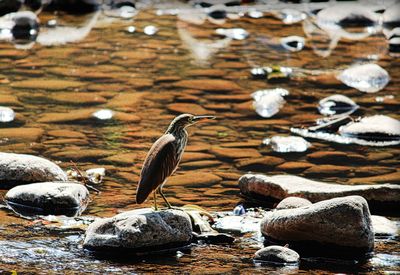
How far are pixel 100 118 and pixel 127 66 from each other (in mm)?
2736

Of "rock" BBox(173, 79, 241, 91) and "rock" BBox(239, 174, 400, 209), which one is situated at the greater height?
"rock" BBox(239, 174, 400, 209)

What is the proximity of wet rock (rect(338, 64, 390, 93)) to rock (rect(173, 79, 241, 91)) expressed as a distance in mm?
1399

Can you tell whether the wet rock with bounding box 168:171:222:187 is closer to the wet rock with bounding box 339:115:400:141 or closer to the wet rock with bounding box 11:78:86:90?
the wet rock with bounding box 339:115:400:141

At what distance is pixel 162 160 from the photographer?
6.37 m

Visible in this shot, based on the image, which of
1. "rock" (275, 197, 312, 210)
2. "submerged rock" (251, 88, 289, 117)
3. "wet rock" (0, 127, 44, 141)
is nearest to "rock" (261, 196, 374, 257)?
"rock" (275, 197, 312, 210)

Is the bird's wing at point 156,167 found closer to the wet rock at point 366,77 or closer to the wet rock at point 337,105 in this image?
the wet rock at point 337,105

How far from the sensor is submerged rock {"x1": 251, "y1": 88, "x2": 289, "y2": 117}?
10.5 metres

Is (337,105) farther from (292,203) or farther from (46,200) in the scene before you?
(46,200)

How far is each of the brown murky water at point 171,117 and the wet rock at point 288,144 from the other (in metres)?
0.12

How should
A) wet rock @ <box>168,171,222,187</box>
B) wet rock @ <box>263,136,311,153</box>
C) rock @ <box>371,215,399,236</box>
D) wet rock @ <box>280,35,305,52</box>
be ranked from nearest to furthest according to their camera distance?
1. rock @ <box>371,215,399,236</box>
2. wet rock @ <box>168,171,222,187</box>
3. wet rock @ <box>263,136,311,153</box>
4. wet rock @ <box>280,35,305,52</box>

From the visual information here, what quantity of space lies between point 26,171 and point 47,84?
13.3 feet

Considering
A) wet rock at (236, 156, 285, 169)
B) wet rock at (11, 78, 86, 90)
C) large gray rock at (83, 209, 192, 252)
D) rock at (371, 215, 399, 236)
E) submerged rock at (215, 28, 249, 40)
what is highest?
large gray rock at (83, 209, 192, 252)

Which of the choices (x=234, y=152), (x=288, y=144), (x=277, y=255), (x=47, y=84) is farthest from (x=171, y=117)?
(x=277, y=255)

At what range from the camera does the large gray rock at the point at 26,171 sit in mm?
7461
